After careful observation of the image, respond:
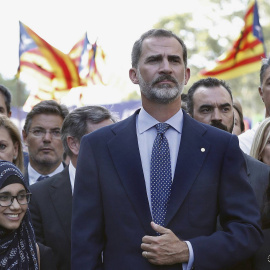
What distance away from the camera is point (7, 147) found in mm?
A: 4906

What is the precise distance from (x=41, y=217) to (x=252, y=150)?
1.53 metres

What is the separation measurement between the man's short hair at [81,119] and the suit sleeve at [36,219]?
1.84 ft

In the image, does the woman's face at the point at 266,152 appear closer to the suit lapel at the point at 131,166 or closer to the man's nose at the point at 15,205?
the suit lapel at the point at 131,166

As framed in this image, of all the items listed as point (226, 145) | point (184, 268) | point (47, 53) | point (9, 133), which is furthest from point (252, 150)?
point (47, 53)

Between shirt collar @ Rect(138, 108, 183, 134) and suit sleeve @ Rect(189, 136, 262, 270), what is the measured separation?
0.98 ft

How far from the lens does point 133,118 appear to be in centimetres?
356

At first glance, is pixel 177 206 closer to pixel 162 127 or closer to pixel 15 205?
pixel 162 127

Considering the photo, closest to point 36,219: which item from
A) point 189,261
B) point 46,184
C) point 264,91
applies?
point 46,184

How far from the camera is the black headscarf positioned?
395cm

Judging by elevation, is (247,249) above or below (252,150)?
below

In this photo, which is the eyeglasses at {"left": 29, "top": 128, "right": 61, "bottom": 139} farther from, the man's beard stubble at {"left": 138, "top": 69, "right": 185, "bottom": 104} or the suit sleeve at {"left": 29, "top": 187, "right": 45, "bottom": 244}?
the man's beard stubble at {"left": 138, "top": 69, "right": 185, "bottom": 104}

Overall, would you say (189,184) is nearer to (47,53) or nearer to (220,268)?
(220,268)

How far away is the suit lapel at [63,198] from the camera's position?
14.6 feet

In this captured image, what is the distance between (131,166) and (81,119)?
171 cm
